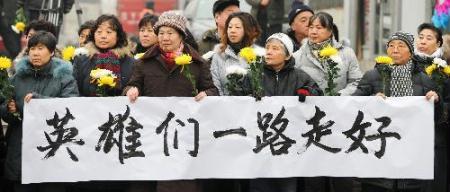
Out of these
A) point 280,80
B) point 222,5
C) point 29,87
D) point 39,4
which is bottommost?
point 29,87

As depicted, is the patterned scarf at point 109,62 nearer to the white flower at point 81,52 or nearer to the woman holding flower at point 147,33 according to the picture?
the white flower at point 81,52

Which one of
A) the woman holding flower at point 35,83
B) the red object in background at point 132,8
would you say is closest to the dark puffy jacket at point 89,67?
the woman holding flower at point 35,83

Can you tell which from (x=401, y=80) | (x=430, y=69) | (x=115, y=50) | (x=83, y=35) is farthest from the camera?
(x=83, y=35)

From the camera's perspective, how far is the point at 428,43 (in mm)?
9188

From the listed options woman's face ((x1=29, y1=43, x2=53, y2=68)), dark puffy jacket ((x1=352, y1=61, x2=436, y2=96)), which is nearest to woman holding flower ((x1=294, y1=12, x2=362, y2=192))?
dark puffy jacket ((x1=352, y1=61, x2=436, y2=96))

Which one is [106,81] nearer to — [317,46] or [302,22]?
[317,46]

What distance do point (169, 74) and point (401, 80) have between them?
72.5 inches

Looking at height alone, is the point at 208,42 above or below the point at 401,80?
above

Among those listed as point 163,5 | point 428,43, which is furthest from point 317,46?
point 163,5

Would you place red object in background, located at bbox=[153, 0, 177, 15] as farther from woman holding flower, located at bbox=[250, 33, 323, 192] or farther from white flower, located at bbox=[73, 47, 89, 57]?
woman holding flower, located at bbox=[250, 33, 323, 192]

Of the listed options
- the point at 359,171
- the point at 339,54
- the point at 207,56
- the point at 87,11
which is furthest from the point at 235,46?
the point at 87,11

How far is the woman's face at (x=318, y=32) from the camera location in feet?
29.4

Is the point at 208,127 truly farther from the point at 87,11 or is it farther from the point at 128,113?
the point at 87,11

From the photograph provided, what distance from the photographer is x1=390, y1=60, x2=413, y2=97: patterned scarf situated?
327 inches
